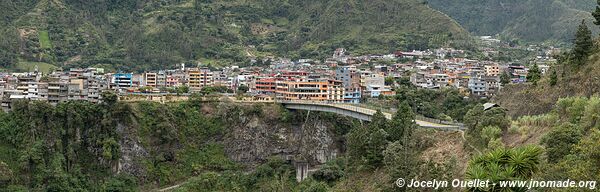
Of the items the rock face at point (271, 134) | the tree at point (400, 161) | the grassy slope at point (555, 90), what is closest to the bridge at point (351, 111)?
the rock face at point (271, 134)

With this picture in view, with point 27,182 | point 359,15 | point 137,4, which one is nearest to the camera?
point 27,182

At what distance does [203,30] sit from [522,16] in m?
75.3

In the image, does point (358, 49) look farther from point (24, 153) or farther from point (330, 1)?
point (24, 153)

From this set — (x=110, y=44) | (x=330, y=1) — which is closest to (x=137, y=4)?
(x=110, y=44)

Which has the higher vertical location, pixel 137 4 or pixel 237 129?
pixel 137 4

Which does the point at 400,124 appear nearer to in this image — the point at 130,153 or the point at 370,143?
the point at 370,143

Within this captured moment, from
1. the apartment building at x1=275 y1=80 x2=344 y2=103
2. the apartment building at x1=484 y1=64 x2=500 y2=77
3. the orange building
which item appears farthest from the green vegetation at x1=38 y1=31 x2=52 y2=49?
the apartment building at x1=484 y1=64 x2=500 y2=77

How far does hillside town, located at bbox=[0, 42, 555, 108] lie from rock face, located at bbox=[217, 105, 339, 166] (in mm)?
3081

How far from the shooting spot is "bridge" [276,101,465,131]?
39.1 metres

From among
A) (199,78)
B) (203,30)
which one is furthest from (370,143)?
(203,30)

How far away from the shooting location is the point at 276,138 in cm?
5606

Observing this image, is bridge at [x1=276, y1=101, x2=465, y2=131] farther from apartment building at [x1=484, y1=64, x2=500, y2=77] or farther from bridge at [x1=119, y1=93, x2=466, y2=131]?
apartment building at [x1=484, y1=64, x2=500, y2=77]

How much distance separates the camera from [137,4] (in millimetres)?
118312

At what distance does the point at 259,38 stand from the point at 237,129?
192 ft
